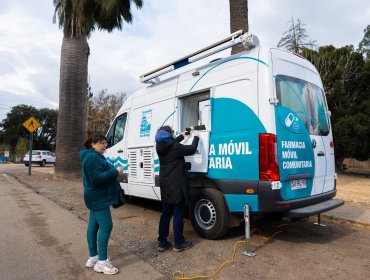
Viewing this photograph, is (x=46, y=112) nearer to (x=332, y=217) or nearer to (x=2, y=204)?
(x=2, y=204)

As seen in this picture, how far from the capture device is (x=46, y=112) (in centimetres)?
6575

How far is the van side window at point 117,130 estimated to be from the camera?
26.8ft

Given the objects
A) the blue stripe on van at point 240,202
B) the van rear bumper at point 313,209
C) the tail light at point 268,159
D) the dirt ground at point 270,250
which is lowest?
the dirt ground at point 270,250

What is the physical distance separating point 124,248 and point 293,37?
19.7m

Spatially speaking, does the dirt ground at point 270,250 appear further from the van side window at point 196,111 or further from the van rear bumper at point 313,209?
the van side window at point 196,111

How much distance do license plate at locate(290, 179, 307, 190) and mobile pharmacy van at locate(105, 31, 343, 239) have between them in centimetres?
1

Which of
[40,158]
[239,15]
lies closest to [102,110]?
[40,158]

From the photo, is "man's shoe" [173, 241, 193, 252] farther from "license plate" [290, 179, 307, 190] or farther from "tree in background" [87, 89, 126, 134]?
"tree in background" [87, 89, 126, 134]

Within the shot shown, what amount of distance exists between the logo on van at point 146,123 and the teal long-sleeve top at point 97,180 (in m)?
2.88

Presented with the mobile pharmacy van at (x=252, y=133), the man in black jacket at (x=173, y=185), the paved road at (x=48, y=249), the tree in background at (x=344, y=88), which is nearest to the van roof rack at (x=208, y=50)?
the mobile pharmacy van at (x=252, y=133)

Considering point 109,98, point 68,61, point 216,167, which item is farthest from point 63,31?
point 109,98

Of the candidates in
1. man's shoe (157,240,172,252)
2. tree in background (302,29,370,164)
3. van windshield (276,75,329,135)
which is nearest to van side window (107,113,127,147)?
man's shoe (157,240,172,252)

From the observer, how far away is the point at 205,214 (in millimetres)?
5523

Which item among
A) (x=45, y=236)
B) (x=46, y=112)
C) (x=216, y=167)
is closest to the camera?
(x=216, y=167)
